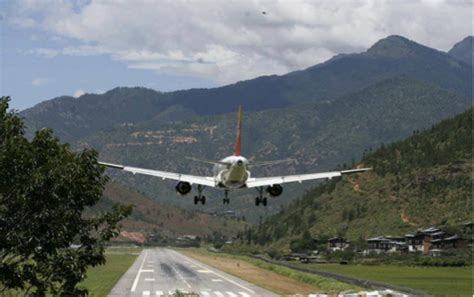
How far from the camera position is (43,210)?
123 ft

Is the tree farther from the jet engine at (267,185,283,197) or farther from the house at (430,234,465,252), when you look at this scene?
the house at (430,234,465,252)

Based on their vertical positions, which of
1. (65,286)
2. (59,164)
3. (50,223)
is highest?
(59,164)

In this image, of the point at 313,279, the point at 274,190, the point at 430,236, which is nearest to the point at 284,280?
the point at 313,279

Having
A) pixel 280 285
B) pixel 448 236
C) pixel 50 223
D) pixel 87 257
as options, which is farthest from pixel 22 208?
pixel 448 236

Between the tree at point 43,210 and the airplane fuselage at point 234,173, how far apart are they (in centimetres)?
2654

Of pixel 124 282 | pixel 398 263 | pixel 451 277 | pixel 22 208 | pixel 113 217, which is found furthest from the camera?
pixel 398 263

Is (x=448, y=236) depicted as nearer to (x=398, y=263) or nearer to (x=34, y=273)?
(x=398, y=263)

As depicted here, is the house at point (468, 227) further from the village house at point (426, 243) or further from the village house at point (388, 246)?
the village house at point (388, 246)

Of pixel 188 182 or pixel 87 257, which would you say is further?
pixel 188 182

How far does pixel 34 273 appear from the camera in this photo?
3816 cm

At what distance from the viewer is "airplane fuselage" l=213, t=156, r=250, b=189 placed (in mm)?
66312

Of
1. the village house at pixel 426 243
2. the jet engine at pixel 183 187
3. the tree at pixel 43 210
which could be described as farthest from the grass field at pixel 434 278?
the tree at pixel 43 210

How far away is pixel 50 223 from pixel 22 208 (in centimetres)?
140

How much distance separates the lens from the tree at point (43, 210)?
1470 inches
